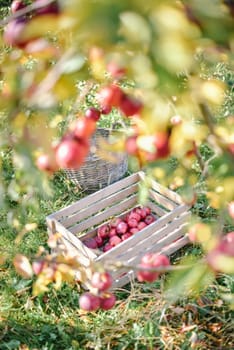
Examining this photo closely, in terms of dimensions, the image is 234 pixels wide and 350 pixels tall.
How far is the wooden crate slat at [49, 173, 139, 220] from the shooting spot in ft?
7.73

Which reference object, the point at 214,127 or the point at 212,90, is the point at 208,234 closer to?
the point at 214,127

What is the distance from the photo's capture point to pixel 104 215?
8.27 feet

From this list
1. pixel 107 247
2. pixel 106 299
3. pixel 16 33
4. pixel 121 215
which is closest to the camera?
pixel 16 33

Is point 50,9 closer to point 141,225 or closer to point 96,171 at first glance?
point 141,225

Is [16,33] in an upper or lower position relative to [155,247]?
upper

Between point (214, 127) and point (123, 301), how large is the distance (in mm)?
1441

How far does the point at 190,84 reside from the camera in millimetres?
702

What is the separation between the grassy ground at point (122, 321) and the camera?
6.46ft

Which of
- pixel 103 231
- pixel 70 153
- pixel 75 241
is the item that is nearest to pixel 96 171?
pixel 103 231

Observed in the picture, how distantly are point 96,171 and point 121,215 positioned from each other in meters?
0.30

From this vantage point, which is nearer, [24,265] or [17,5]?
[17,5]

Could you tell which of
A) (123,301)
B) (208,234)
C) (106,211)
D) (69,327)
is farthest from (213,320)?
(208,234)

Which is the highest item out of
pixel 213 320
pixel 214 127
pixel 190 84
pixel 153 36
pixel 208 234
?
pixel 153 36

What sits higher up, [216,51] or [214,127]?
[216,51]
